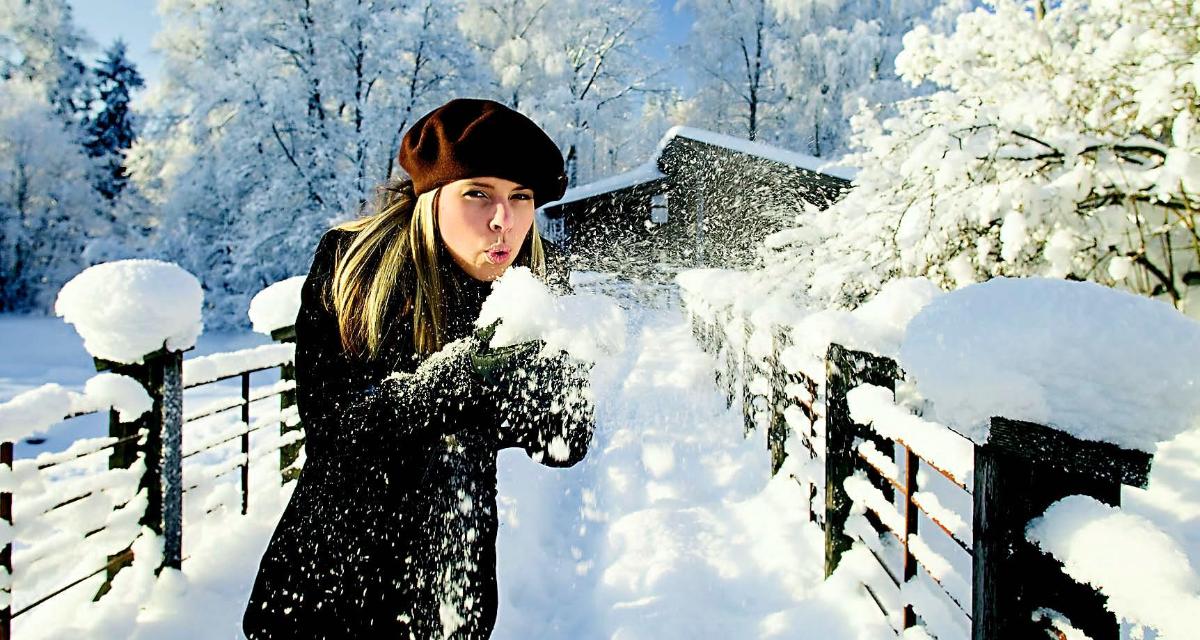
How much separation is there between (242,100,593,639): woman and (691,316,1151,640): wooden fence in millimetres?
873

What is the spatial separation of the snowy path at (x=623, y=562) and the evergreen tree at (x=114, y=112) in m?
33.8

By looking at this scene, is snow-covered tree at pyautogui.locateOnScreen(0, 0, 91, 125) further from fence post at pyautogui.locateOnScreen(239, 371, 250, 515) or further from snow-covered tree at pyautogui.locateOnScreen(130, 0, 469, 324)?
fence post at pyautogui.locateOnScreen(239, 371, 250, 515)

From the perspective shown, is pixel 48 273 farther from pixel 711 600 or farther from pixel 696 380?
pixel 711 600

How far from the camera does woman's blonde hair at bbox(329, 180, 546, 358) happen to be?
1.54m

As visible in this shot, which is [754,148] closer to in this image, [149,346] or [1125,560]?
[149,346]

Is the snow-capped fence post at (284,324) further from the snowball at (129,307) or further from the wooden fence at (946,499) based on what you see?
the wooden fence at (946,499)

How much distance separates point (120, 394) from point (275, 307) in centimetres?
140

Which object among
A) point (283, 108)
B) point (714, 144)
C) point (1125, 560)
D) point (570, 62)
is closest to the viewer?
point (1125, 560)

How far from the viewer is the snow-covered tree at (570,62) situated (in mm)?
21688

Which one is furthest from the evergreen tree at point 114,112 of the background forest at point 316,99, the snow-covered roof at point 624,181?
the snow-covered roof at point 624,181

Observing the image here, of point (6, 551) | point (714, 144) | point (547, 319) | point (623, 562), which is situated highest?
point (714, 144)

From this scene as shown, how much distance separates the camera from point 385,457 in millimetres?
1528

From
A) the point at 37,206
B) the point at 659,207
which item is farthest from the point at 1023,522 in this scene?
the point at 37,206

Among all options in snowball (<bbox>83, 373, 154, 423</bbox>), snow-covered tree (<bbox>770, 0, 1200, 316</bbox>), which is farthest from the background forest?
snowball (<bbox>83, 373, 154, 423</bbox>)
